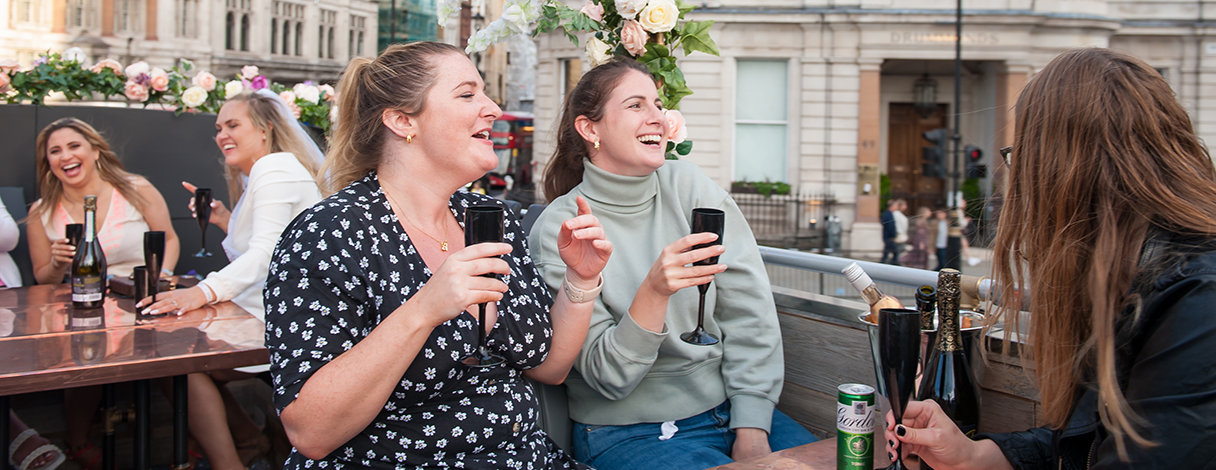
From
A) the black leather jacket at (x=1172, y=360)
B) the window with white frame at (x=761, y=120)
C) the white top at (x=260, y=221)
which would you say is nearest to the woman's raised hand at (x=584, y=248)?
the black leather jacket at (x=1172, y=360)

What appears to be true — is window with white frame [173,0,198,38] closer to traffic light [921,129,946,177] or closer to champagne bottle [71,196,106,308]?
traffic light [921,129,946,177]

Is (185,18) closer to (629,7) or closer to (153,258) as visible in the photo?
(153,258)

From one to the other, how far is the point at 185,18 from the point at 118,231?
147ft

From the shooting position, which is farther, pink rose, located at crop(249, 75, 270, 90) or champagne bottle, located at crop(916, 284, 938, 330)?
pink rose, located at crop(249, 75, 270, 90)

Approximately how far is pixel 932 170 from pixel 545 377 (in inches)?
674

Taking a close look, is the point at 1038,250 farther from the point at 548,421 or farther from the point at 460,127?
the point at 548,421

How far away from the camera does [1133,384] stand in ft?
4.01

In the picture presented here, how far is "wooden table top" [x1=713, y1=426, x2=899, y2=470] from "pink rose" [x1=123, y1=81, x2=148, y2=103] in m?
6.08

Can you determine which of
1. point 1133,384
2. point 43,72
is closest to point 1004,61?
point 43,72

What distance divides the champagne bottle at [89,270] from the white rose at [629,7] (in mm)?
2134

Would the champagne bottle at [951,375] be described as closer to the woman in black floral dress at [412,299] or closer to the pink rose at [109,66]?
the woman in black floral dress at [412,299]

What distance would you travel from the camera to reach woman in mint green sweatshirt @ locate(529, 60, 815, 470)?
2307 mm

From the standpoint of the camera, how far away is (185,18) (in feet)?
141

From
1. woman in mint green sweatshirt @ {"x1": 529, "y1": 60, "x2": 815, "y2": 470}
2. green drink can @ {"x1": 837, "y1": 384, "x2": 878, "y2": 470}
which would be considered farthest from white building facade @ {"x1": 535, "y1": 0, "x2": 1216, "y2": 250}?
green drink can @ {"x1": 837, "y1": 384, "x2": 878, "y2": 470}
